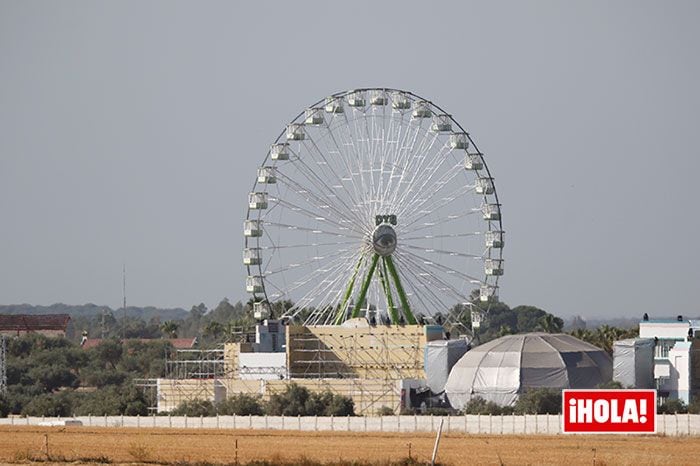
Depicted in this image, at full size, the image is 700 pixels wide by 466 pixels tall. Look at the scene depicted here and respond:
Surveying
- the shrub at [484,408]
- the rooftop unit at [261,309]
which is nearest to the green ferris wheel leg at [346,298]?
the rooftop unit at [261,309]

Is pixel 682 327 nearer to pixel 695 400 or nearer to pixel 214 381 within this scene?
pixel 695 400

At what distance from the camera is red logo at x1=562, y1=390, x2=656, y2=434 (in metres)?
60.0

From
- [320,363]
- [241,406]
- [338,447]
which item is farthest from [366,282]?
[338,447]

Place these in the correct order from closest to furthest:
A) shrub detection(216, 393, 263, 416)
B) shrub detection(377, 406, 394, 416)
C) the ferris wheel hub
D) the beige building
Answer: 1. shrub detection(216, 393, 263, 416)
2. shrub detection(377, 406, 394, 416)
3. the ferris wheel hub
4. the beige building

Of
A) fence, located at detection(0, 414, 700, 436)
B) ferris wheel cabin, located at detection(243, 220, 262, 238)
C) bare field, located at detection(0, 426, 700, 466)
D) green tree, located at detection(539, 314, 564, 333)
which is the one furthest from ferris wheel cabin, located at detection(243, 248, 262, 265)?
green tree, located at detection(539, 314, 564, 333)

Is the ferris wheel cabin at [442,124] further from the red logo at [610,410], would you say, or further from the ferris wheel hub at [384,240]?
the red logo at [610,410]

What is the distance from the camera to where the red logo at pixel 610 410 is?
6000 centimetres

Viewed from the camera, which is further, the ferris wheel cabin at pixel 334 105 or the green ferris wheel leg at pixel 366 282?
the ferris wheel cabin at pixel 334 105

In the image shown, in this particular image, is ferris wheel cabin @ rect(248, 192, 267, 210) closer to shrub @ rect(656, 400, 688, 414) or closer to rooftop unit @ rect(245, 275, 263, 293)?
rooftop unit @ rect(245, 275, 263, 293)

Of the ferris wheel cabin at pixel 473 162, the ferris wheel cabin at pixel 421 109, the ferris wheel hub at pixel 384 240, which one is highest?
the ferris wheel cabin at pixel 421 109

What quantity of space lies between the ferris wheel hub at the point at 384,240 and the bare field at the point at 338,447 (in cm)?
3100

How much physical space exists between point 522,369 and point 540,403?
328 inches

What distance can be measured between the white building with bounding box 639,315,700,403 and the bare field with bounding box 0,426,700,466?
30.0m

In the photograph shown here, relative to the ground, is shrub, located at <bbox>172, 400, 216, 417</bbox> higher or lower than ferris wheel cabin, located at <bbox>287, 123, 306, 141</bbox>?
lower
